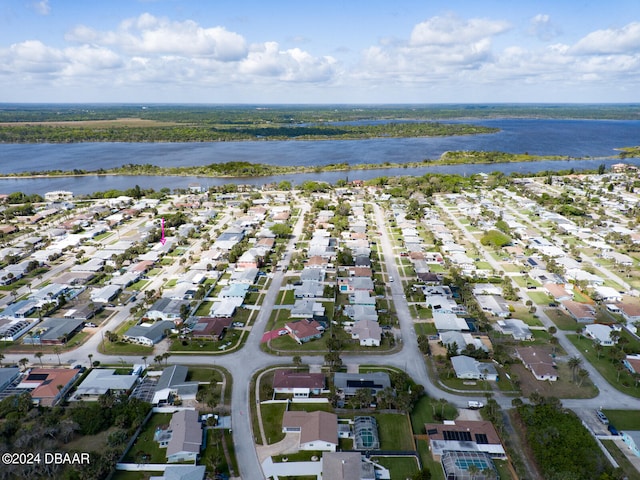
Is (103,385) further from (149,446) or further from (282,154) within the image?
(282,154)

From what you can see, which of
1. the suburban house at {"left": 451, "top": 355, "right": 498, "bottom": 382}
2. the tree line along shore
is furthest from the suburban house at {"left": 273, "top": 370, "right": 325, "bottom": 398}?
the tree line along shore

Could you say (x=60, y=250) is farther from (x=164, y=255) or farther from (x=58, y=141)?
(x=58, y=141)

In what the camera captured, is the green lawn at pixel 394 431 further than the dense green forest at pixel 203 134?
No

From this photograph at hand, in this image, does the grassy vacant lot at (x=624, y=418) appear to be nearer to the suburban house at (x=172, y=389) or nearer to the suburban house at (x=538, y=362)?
the suburban house at (x=538, y=362)

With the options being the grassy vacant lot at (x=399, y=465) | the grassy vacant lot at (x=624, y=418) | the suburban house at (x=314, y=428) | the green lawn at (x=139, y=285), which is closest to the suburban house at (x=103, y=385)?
the suburban house at (x=314, y=428)

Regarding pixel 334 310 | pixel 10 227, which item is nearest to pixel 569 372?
pixel 334 310

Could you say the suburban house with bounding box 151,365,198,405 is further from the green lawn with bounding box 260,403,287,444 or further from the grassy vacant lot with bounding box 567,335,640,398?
the grassy vacant lot with bounding box 567,335,640,398
